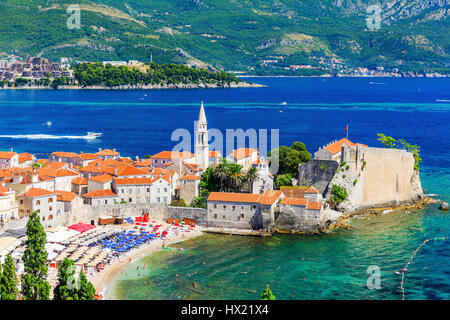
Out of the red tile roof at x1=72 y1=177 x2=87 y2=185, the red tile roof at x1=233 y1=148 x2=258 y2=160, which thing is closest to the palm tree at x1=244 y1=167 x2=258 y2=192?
the red tile roof at x1=233 y1=148 x2=258 y2=160

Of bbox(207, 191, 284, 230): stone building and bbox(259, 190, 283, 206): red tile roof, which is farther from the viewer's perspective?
bbox(207, 191, 284, 230): stone building

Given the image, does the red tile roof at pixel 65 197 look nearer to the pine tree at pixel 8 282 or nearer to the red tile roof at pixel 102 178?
the red tile roof at pixel 102 178

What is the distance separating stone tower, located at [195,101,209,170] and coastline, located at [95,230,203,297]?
1394 centimetres

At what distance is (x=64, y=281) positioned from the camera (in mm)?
34281

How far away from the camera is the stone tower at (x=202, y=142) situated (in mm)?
63594

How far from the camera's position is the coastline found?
40.2 metres

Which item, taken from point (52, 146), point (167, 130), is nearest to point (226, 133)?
point (167, 130)

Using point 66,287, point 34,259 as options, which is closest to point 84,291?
point 66,287

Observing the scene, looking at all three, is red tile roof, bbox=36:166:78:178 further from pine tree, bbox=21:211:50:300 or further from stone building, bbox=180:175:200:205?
Answer: pine tree, bbox=21:211:50:300

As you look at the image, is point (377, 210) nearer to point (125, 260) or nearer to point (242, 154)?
point (242, 154)

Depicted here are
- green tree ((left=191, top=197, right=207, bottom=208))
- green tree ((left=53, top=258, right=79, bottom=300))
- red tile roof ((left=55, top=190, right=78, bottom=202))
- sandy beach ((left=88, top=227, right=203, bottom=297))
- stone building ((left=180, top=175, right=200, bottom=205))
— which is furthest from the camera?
stone building ((left=180, top=175, right=200, bottom=205))

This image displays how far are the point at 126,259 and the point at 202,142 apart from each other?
73.0 ft
